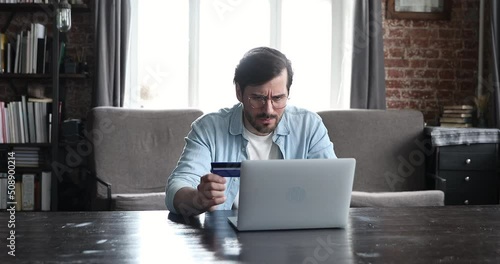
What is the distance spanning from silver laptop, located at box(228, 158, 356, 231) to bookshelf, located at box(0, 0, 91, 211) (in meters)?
2.86

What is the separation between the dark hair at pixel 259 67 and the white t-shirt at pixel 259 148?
0.19 metres

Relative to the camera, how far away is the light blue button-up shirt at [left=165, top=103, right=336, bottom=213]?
90.7 inches

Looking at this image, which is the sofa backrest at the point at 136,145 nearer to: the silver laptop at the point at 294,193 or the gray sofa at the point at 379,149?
the gray sofa at the point at 379,149

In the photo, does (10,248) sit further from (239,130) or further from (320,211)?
(239,130)

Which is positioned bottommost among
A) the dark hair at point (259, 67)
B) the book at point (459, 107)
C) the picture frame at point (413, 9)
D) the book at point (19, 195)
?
the book at point (19, 195)

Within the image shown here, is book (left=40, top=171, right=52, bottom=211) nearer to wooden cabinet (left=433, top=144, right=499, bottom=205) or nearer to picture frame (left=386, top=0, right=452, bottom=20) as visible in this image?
wooden cabinet (left=433, top=144, right=499, bottom=205)

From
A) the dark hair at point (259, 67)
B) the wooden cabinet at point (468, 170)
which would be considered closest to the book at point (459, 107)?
the wooden cabinet at point (468, 170)

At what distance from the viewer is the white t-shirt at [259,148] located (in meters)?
2.40

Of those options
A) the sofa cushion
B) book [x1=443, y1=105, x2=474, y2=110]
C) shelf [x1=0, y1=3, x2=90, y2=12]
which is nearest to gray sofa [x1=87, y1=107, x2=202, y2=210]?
shelf [x1=0, y1=3, x2=90, y2=12]

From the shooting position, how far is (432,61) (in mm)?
4785

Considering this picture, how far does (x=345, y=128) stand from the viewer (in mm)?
4223

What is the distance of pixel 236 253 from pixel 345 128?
2.87 m

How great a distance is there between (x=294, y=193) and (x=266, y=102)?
0.72 metres

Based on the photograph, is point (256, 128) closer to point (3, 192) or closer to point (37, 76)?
point (37, 76)
